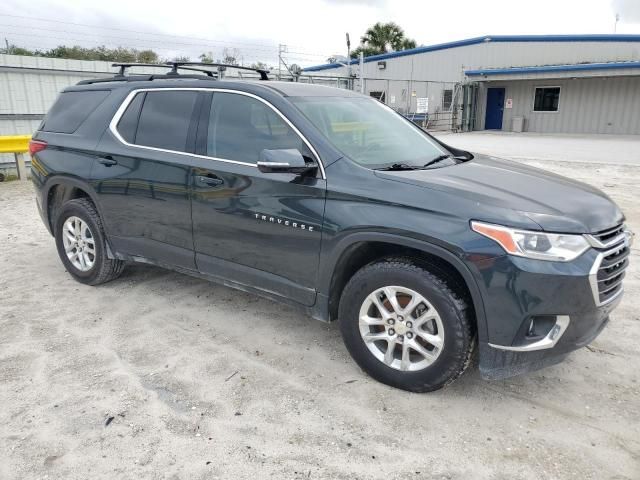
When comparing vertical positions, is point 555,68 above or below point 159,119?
above

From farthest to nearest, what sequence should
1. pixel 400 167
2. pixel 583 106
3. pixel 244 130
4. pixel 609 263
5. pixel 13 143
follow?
pixel 583 106 < pixel 13 143 < pixel 244 130 < pixel 400 167 < pixel 609 263

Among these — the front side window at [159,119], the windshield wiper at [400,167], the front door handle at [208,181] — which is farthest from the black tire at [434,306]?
the front side window at [159,119]

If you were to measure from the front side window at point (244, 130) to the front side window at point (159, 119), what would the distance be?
27 centimetres

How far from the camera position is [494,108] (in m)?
28.8

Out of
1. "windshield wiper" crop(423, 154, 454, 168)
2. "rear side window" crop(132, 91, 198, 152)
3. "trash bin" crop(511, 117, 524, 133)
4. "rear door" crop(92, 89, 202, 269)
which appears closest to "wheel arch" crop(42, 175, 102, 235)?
"rear door" crop(92, 89, 202, 269)

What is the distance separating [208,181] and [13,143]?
793 centimetres

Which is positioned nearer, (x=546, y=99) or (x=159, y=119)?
(x=159, y=119)

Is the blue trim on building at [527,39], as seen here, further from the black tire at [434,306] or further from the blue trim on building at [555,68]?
the black tire at [434,306]

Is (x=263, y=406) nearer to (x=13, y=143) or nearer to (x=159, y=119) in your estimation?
(x=159, y=119)

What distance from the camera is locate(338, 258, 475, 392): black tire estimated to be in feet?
9.39

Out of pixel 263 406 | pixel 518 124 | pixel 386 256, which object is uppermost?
pixel 386 256

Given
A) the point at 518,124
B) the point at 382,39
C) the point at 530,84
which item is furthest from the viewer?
the point at 382,39

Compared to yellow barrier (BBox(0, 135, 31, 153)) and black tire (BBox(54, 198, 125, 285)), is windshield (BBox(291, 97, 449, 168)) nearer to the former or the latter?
black tire (BBox(54, 198, 125, 285))

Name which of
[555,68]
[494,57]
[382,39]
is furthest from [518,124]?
[382,39]
